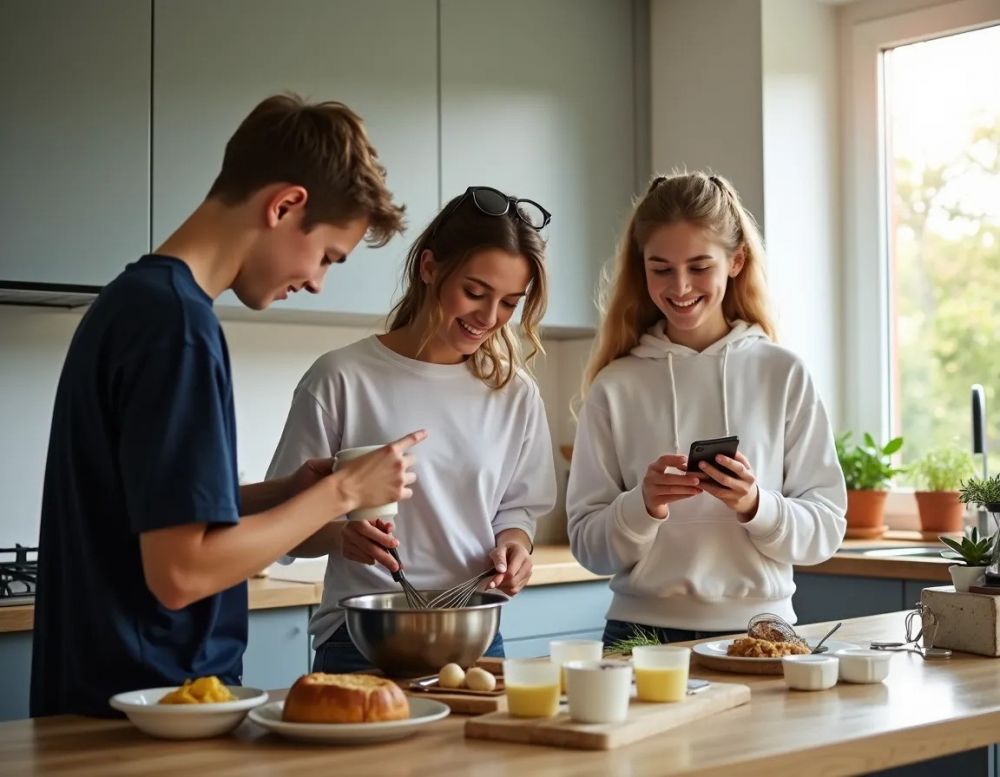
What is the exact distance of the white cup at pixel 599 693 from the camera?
141 cm

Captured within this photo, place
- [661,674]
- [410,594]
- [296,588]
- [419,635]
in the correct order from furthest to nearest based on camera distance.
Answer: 1. [296,588]
2. [410,594]
3. [419,635]
4. [661,674]

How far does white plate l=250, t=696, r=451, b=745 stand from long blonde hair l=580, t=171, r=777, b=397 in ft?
3.83

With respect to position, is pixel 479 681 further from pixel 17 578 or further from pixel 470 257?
pixel 17 578

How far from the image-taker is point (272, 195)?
5.06 ft

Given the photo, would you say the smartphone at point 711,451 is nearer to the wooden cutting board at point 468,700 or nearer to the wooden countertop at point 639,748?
the wooden countertop at point 639,748

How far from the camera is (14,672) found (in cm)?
260

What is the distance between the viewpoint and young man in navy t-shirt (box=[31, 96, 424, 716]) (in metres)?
1.40

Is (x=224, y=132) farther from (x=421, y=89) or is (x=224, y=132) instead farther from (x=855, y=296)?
(x=855, y=296)

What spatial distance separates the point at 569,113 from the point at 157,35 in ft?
4.26

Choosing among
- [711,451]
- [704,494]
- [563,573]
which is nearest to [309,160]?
[711,451]

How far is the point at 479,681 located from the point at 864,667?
1.69 feet

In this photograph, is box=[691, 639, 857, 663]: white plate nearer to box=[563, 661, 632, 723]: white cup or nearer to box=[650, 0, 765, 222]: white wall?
box=[563, 661, 632, 723]: white cup

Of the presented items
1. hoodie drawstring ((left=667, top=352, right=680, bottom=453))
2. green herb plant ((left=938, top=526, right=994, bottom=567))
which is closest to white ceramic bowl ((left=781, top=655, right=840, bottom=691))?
green herb plant ((left=938, top=526, right=994, bottom=567))

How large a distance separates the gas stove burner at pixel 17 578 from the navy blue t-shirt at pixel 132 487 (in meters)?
1.08
